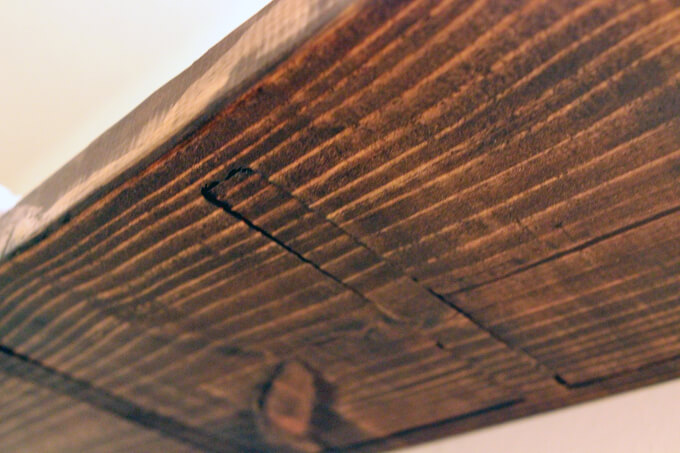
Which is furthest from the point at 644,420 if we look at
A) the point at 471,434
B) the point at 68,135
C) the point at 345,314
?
the point at 68,135

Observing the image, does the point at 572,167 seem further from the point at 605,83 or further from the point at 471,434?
the point at 471,434

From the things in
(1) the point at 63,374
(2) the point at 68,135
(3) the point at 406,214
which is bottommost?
(1) the point at 63,374

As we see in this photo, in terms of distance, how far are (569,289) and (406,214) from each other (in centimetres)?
24

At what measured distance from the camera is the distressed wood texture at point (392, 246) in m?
0.45

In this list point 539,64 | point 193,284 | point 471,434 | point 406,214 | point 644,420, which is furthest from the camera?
point 471,434

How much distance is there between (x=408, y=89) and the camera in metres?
0.47

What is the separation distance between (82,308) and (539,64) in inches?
24.0

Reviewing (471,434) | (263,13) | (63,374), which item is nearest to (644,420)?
(471,434)

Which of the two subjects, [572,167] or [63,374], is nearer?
[572,167]

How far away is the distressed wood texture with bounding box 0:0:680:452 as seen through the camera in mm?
447

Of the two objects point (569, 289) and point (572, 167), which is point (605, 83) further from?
point (569, 289)

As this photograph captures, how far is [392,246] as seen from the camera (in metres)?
0.63

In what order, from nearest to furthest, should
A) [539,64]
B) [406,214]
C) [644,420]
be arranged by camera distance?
[539,64]
[406,214]
[644,420]

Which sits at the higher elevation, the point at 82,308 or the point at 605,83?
the point at 605,83
